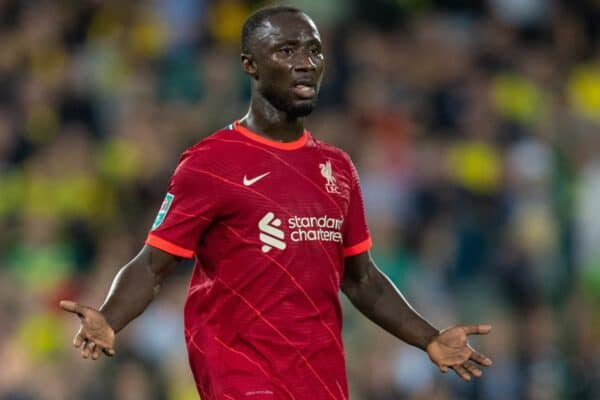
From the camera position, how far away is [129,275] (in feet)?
18.1

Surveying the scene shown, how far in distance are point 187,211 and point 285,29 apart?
72 cm

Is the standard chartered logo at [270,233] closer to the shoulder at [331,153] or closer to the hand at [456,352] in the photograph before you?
the shoulder at [331,153]

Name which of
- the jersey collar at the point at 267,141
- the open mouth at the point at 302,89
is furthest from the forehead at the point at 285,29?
the jersey collar at the point at 267,141

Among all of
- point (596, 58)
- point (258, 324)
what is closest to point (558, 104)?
point (596, 58)

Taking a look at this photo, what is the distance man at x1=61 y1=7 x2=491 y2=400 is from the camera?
5488mm

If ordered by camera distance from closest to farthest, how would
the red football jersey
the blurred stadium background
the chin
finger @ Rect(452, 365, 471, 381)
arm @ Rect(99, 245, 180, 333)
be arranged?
arm @ Rect(99, 245, 180, 333), the red football jersey, the chin, finger @ Rect(452, 365, 471, 381), the blurred stadium background

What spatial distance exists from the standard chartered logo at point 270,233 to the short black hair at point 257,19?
0.63 meters

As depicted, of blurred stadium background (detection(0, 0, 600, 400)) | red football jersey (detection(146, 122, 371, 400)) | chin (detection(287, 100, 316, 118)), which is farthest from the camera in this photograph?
blurred stadium background (detection(0, 0, 600, 400))

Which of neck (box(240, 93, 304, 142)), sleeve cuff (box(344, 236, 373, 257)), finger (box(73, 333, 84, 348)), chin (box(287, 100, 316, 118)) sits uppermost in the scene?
chin (box(287, 100, 316, 118))

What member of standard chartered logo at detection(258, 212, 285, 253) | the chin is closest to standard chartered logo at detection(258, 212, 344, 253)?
standard chartered logo at detection(258, 212, 285, 253)

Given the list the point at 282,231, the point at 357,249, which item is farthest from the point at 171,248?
the point at 357,249

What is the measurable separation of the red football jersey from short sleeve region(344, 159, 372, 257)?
0.65 feet

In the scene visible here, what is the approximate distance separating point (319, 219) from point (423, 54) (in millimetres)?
6619

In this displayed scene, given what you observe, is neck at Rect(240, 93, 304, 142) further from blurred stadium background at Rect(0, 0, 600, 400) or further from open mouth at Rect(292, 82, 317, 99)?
blurred stadium background at Rect(0, 0, 600, 400)
